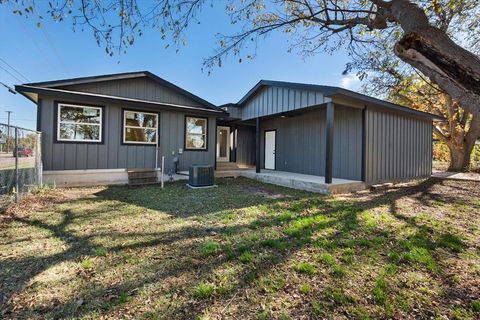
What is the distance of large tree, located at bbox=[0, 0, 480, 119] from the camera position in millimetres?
1870

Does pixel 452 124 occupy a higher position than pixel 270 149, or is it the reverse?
pixel 452 124

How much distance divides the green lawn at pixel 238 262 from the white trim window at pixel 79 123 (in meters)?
3.11

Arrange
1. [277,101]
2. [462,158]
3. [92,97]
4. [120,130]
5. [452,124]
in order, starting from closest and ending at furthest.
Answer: [92,97] < [120,130] < [277,101] < [462,158] < [452,124]

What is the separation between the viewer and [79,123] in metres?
7.80

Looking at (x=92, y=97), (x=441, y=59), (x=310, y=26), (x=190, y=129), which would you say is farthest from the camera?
(x=190, y=129)

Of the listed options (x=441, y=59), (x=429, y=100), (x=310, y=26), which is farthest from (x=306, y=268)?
(x=429, y=100)

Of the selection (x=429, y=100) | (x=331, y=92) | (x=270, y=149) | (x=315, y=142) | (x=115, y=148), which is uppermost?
(x=429, y=100)

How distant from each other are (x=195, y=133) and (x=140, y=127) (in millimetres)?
2159

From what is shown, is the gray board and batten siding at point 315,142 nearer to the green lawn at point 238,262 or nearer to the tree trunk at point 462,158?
the green lawn at point 238,262

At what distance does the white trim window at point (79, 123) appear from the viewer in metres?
7.57

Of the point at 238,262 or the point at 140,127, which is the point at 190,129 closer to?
the point at 140,127

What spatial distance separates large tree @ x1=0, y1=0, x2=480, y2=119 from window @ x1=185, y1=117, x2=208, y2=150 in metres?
4.56

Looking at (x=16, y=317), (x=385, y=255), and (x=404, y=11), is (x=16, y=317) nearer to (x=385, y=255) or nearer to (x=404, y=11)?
(x=385, y=255)

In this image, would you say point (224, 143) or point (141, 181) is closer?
point (141, 181)
